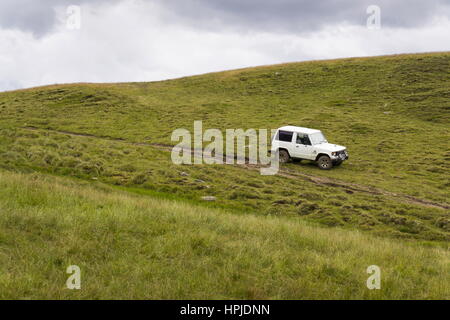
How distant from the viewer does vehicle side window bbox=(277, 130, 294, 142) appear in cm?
3033

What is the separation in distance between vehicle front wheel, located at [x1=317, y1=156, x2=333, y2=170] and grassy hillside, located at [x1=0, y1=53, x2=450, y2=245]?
53cm

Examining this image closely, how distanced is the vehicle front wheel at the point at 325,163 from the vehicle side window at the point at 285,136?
2.76 meters

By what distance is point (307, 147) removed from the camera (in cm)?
2994

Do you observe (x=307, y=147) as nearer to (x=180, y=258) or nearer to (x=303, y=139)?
(x=303, y=139)

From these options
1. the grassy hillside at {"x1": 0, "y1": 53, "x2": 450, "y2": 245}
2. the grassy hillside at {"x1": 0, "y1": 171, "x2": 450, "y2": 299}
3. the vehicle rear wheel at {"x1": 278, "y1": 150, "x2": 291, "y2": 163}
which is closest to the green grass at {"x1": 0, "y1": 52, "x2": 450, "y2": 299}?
the grassy hillside at {"x1": 0, "y1": 171, "x2": 450, "y2": 299}

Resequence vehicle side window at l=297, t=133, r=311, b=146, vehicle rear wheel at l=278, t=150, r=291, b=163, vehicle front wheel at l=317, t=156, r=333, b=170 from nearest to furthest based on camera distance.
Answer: vehicle front wheel at l=317, t=156, r=333, b=170 < vehicle side window at l=297, t=133, r=311, b=146 < vehicle rear wheel at l=278, t=150, r=291, b=163

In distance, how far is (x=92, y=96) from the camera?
68062mm

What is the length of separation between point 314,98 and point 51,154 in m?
42.3

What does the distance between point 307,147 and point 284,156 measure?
203 cm

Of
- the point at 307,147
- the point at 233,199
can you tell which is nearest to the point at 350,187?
the point at 307,147

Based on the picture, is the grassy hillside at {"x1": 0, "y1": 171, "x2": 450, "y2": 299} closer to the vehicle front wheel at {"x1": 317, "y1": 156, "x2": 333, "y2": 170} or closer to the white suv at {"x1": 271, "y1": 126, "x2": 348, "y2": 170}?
the vehicle front wheel at {"x1": 317, "y1": 156, "x2": 333, "y2": 170}
